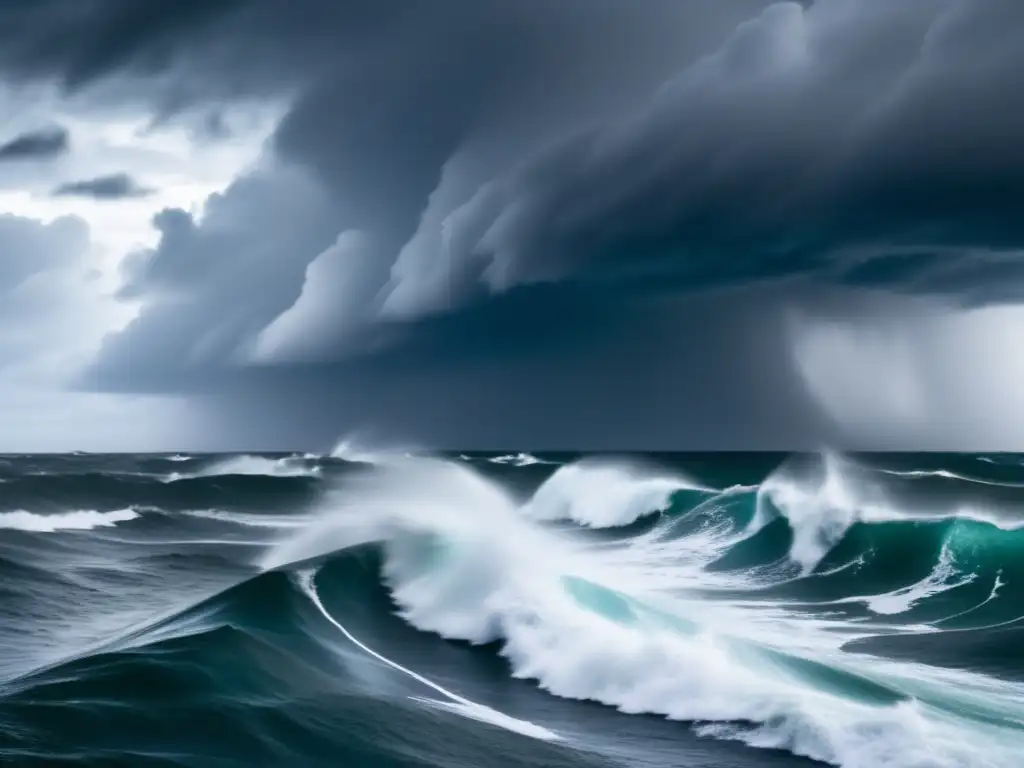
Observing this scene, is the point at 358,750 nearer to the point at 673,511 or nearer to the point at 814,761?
the point at 814,761

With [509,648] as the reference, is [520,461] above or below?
above

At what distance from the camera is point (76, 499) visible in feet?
122

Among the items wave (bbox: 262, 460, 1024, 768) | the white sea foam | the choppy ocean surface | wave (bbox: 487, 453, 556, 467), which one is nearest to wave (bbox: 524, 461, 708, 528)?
the choppy ocean surface

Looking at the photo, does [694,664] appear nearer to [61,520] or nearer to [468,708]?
[468,708]

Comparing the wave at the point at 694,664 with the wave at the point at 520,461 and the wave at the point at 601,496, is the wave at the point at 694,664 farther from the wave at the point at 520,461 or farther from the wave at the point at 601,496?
the wave at the point at 520,461

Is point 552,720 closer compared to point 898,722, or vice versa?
point 898,722

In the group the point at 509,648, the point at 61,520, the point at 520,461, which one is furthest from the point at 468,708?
the point at 520,461

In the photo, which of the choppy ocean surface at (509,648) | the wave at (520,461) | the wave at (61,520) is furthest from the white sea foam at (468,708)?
the wave at (520,461)

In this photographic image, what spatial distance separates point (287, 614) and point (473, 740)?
4.36 meters

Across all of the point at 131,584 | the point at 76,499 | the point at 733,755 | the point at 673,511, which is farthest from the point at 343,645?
the point at 76,499

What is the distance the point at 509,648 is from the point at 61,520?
23765 millimetres

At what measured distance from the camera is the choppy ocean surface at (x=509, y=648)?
7.22m

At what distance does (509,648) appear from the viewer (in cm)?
1073

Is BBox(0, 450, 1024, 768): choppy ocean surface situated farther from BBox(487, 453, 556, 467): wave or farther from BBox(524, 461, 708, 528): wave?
BBox(487, 453, 556, 467): wave
